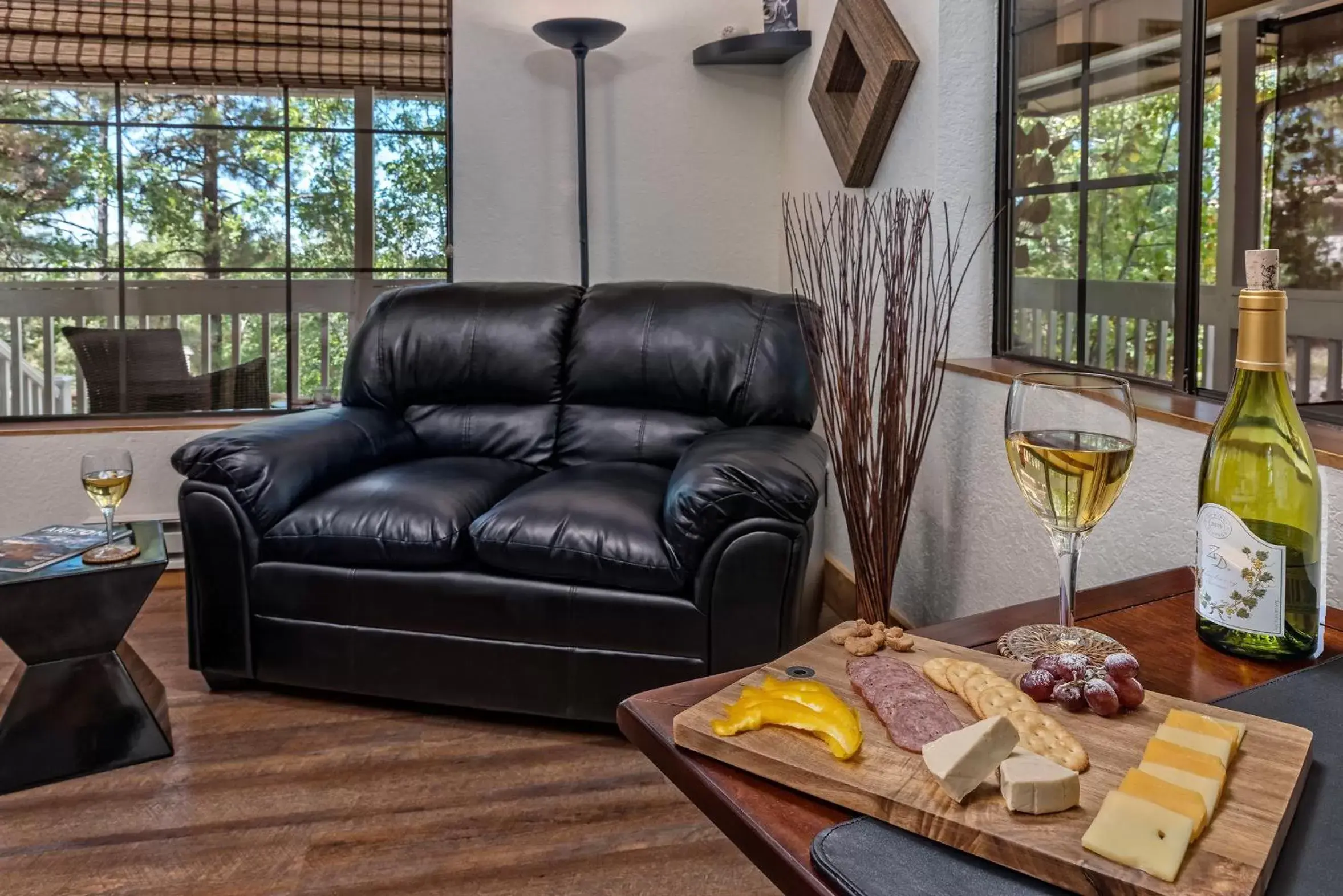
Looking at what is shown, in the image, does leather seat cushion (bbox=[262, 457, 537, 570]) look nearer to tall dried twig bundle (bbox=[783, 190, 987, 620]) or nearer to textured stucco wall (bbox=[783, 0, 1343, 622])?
tall dried twig bundle (bbox=[783, 190, 987, 620])

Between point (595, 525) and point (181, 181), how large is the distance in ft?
7.57

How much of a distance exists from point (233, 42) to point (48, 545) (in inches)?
78.2

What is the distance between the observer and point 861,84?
2977 mm

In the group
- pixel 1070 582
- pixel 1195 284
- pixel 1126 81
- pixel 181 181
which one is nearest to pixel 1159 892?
pixel 1070 582

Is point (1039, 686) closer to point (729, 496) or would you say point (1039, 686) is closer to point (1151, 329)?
point (729, 496)

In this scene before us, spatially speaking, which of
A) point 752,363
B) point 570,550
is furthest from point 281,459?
point 752,363

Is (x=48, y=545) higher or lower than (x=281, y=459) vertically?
lower

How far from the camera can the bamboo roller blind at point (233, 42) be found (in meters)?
3.29

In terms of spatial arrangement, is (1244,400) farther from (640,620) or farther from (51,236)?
(51,236)

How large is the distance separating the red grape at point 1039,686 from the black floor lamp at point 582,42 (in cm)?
272

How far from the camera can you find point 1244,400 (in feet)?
2.83

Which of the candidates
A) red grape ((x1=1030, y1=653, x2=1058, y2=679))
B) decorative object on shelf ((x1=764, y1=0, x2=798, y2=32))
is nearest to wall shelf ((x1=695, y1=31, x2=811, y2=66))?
decorative object on shelf ((x1=764, y1=0, x2=798, y2=32))

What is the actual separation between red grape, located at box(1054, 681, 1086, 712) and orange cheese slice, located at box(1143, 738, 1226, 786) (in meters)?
0.07

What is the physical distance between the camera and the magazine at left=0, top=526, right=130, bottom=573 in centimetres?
210
